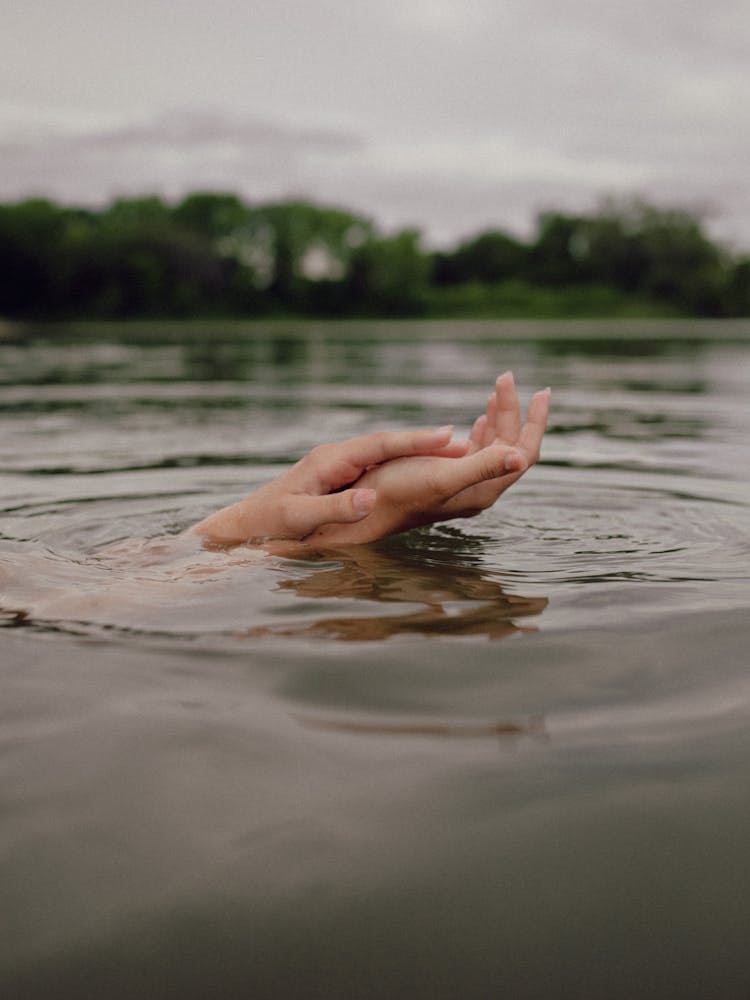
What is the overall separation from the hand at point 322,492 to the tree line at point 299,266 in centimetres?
5016

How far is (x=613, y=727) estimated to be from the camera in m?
1.57

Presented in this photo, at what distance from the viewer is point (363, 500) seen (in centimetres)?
247

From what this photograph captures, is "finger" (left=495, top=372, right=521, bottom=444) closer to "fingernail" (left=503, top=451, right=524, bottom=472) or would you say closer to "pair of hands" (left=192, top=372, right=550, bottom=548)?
"pair of hands" (left=192, top=372, right=550, bottom=548)

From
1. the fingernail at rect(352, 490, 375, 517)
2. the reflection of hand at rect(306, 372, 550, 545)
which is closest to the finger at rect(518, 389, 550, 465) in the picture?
the reflection of hand at rect(306, 372, 550, 545)

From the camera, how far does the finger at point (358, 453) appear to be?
8.09ft

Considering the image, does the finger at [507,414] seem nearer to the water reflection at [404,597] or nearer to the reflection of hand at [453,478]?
the reflection of hand at [453,478]

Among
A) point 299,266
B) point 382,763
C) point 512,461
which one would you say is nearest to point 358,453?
point 512,461

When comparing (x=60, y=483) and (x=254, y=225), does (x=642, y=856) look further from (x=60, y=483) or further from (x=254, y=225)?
(x=254, y=225)

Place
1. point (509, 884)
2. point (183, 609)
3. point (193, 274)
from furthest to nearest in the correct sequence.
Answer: point (193, 274), point (183, 609), point (509, 884)

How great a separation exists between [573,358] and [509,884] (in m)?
15.2

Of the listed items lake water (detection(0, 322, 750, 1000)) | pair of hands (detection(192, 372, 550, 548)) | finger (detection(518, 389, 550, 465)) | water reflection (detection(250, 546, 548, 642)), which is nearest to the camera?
lake water (detection(0, 322, 750, 1000))

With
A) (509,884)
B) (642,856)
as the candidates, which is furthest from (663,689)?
(509,884)

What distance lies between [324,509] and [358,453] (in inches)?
6.5

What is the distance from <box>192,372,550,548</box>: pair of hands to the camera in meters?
2.45
